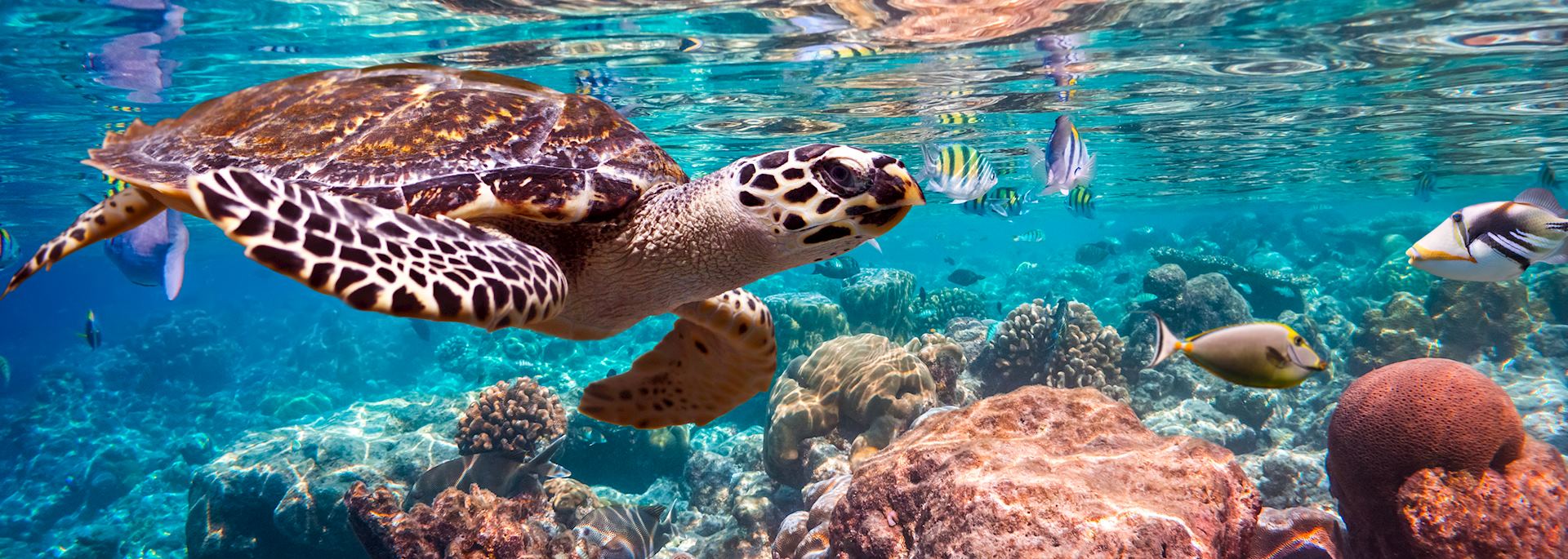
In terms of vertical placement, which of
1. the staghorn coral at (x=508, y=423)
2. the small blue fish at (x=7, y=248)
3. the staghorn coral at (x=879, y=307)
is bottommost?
the staghorn coral at (x=879, y=307)

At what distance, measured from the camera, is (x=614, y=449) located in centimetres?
899

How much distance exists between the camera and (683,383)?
4273mm

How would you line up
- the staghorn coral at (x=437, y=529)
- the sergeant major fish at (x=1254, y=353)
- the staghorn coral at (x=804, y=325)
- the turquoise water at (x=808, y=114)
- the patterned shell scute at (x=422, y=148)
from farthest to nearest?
the staghorn coral at (x=804, y=325)
the turquoise water at (x=808, y=114)
the staghorn coral at (x=437, y=529)
the sergeant major fish at (x=1254, y=353)
the patterned shell scute at (x=422, y=148)

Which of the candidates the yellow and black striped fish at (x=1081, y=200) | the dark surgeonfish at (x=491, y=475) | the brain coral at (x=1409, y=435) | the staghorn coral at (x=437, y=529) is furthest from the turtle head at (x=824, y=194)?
the yellow and black striped fish at (x=1081, y=200)

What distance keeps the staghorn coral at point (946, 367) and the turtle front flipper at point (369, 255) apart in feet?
23.2

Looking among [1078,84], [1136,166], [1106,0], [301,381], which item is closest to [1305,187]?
[1136,166]

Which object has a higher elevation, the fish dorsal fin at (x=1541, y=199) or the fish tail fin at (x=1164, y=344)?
the fish dorsal fin at (x=1541, y=199)

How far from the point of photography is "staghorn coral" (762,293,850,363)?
12.6m

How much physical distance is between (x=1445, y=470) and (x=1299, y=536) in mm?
907

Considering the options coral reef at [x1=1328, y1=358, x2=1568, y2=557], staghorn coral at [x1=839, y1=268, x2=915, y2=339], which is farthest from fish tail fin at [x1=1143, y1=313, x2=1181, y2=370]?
staghorn coral at [x1=839, y1=268, x2=915, y2=339]

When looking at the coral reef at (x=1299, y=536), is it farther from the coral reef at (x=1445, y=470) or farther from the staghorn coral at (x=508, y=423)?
the staghorn coral at (x=508, y=423)

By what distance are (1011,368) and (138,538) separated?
50.3ft

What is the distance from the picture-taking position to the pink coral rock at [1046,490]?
279 centimetres

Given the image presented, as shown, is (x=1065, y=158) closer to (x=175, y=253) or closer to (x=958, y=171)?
(x=958, y=171)
